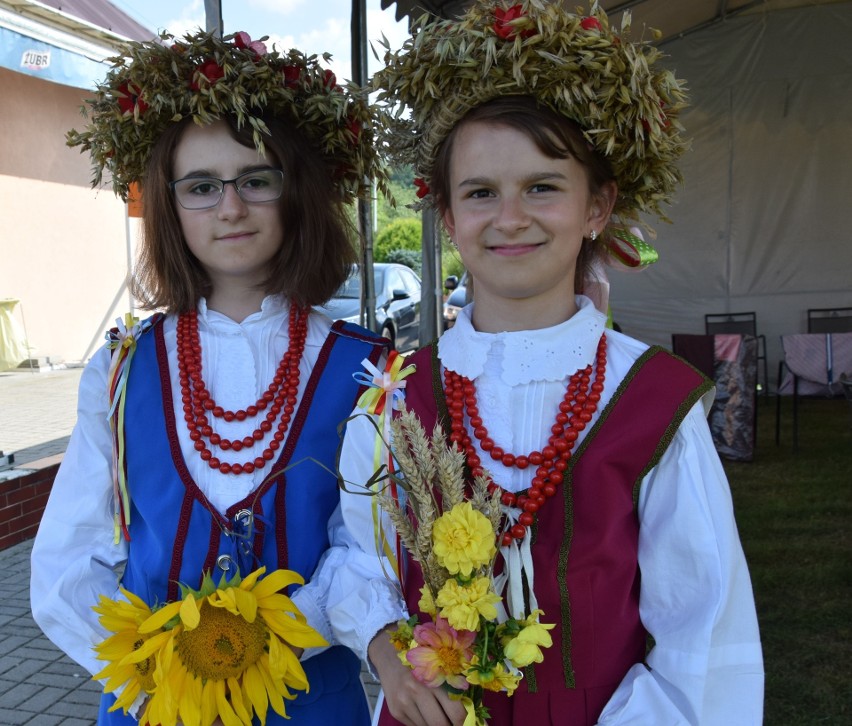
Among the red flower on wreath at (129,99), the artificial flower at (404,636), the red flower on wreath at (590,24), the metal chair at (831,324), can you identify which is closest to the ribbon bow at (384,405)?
the artificial flower at (404,636)

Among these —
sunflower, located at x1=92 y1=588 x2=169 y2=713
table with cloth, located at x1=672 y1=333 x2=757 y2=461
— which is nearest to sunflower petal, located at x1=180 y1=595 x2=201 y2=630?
sunflower, located at x1=92 y1=588 x2=169 y2=713

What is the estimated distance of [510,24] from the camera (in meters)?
1.41

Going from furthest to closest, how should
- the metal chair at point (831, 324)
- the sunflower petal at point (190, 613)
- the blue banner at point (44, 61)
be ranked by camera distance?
the blue banner at point (44, 61), the metal chair at point (831, 324), the sunflower petal at point (190, 613)

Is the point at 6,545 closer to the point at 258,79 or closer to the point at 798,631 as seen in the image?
the point at 258,79

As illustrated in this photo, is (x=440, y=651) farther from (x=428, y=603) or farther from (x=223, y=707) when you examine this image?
(x=223, y=707)

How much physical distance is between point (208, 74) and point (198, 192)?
10.2 inches

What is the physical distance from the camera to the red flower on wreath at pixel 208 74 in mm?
1729

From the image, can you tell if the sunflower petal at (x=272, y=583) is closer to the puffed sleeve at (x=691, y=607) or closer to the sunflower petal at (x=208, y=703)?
the sunflower petal at (x=208, y=703)

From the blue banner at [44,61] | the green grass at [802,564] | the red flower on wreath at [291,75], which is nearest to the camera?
the red flower on wreath at [291,75]

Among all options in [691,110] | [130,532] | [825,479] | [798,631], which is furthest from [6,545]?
[691,110]

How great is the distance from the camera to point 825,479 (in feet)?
18.5

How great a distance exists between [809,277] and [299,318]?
313 inches

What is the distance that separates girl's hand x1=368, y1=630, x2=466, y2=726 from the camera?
119 cm

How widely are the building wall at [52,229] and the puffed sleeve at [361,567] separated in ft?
34.4
